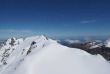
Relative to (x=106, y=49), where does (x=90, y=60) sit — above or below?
above

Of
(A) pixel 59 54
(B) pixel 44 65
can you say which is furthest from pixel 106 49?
(B) pixel 44 65

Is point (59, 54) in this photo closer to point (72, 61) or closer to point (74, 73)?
point (72, 61)

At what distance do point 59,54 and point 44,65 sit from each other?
39.7 ft

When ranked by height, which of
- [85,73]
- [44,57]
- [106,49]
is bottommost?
[106,49]

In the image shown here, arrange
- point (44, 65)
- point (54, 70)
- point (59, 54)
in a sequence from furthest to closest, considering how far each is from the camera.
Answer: point (59, 54)
point (44, 65)
point (54, 70)

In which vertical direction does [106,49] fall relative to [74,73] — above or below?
below

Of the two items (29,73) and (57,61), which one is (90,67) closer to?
(57,61)

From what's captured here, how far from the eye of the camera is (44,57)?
53.1m

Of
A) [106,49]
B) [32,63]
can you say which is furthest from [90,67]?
[106,49]

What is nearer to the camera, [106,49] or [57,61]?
[57,61]

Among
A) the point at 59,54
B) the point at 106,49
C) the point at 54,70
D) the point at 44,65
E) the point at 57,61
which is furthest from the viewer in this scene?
the point at 106,49

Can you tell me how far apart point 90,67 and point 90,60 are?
16.5 ft

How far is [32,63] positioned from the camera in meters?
47.8

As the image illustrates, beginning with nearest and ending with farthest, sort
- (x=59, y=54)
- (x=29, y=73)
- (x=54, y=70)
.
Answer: (x=29, y=73), (x=54, y=70), (x=59, y=54)
